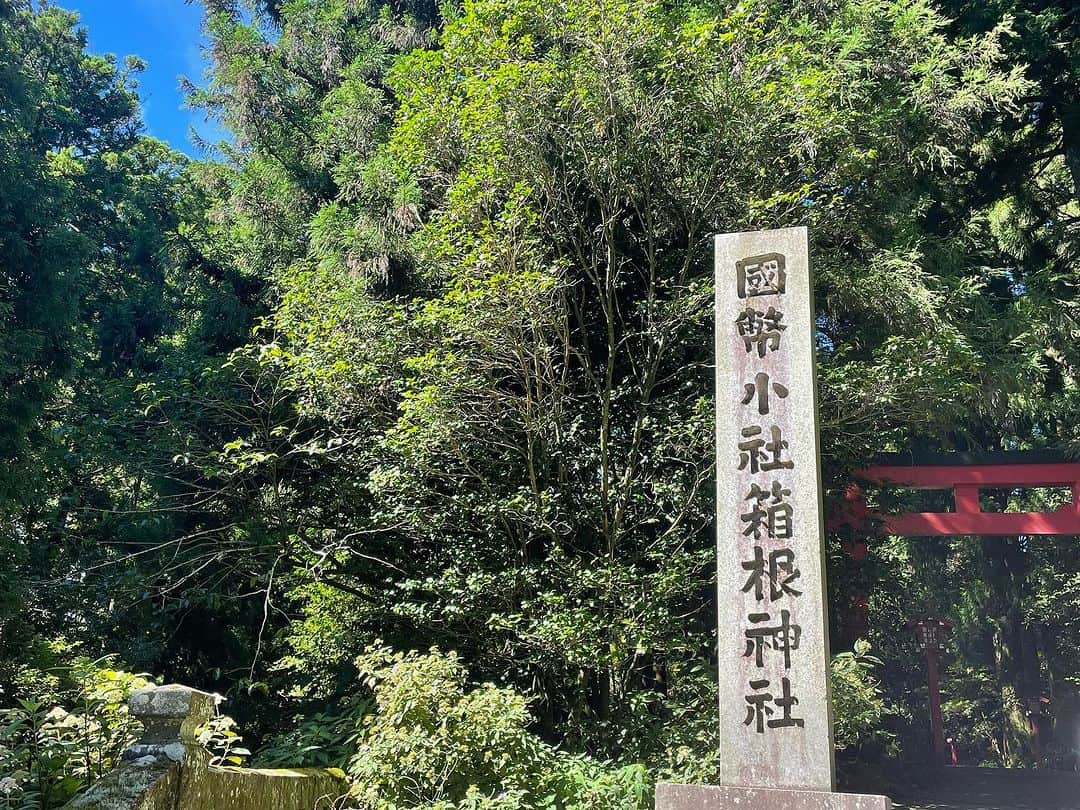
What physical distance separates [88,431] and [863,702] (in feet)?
24.5

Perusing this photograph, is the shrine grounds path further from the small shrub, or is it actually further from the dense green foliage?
the small shrub

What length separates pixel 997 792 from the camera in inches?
524

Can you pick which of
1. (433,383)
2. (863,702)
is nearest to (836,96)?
(433,383)

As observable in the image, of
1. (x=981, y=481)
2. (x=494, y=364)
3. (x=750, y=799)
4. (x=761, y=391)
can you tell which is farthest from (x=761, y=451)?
(x=981, y=481)

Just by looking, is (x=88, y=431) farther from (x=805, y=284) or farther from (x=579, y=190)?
(x=805, y=284)

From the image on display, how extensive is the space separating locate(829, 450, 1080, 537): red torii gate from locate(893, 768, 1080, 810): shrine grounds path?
3.41m

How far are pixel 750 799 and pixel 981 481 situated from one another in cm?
883

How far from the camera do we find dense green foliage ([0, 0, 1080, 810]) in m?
6.58

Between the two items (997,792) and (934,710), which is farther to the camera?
(934,710)

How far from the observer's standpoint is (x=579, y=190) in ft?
25.0

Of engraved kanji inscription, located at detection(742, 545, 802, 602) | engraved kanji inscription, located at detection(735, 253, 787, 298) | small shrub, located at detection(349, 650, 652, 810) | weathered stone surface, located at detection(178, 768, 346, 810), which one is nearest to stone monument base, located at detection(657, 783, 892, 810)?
engraved kanji inscription, located at detection(742, 545, 802, 602)

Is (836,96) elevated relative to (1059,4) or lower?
lower

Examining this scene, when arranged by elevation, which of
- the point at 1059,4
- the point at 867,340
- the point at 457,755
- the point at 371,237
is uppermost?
the point at 1059,4

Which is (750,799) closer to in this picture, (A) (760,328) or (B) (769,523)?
(B) (769,523)
